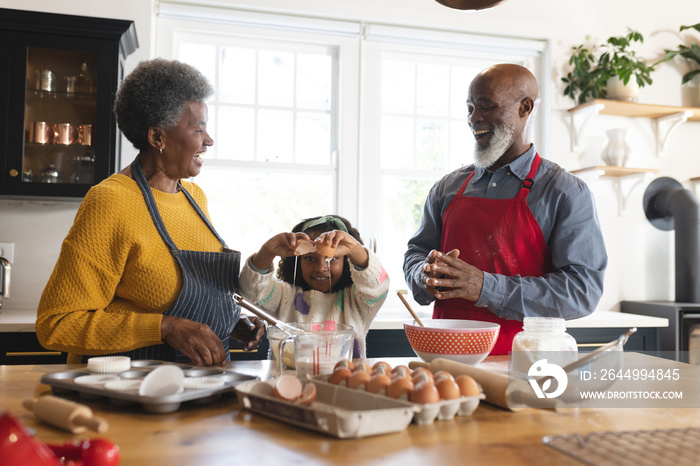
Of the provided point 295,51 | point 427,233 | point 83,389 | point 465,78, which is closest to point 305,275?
point 427,233

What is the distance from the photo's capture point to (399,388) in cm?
97

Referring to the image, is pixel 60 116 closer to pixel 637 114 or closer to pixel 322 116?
pixel 322 116

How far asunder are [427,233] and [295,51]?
1.77 meters

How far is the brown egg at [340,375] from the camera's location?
3.42 ft

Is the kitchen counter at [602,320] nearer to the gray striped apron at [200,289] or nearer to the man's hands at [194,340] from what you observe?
the gray striped apron at [200,289]

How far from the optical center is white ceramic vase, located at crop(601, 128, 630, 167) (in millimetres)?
3588

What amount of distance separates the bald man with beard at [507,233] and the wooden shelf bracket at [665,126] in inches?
84.4

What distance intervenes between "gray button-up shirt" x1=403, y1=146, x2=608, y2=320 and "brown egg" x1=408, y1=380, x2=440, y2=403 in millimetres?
760

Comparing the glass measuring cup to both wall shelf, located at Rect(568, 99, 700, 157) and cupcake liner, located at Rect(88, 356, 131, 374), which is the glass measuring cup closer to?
cupcake liner, located at Rect(88, 356, 131, 374)

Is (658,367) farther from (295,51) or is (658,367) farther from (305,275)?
(295,51)

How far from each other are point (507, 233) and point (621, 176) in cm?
223

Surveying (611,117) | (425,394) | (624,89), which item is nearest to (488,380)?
(425,394)

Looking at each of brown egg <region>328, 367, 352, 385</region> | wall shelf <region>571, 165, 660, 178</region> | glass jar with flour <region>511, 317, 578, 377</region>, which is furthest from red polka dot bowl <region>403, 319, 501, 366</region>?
wall shelf <region>571, 165, 660, 178</region>

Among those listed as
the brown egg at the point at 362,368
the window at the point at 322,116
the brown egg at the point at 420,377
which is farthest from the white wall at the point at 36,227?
the brown egg at the point at 420,377
